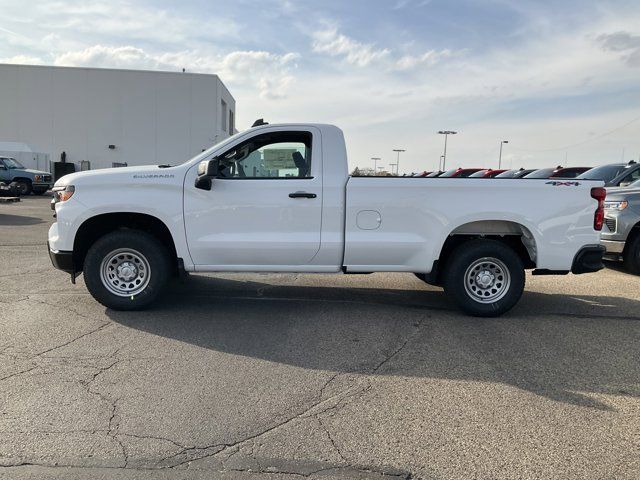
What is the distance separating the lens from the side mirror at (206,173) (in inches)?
211

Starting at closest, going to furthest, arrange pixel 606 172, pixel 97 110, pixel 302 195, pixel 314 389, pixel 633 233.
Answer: pixel 314 389 → pixel 302 195 → pixel 633 233 → pixel 606 172 → pixel 97 110

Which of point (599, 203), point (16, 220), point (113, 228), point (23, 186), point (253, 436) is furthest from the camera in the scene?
point (23, 186)

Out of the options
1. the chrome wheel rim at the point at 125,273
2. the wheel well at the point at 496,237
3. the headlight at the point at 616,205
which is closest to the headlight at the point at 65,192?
the chrome wheel rim at the point at 125,273

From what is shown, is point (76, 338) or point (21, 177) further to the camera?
point (21, 177)

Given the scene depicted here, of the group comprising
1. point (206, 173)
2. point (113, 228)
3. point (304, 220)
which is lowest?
point (113, 228)

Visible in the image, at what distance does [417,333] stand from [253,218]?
222 cm

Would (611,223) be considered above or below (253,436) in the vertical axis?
above

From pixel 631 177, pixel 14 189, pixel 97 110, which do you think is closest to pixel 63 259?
pixel 631 177

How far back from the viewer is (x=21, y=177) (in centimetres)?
2464

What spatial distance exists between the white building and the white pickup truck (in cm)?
3913

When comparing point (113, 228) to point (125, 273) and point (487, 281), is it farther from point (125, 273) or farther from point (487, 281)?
point (487, 281)

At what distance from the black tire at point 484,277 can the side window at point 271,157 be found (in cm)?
206

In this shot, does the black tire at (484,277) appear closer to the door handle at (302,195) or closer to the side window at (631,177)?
the door handle at (302,195)

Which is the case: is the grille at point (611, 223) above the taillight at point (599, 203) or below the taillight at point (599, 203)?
below
